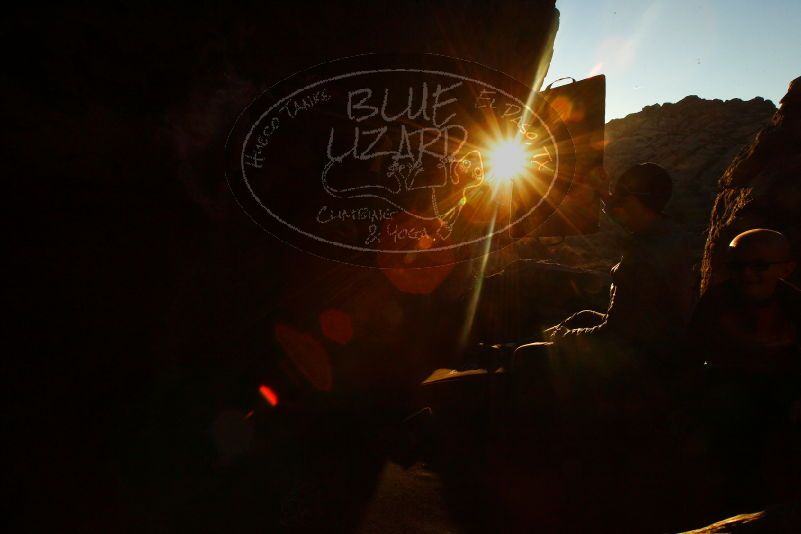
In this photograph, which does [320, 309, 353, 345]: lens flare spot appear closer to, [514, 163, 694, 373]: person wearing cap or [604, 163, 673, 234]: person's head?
[514, 163, 694, 373]: person wearing cap

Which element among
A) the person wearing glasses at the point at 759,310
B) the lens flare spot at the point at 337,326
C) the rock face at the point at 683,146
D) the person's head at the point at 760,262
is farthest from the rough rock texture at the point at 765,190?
the rock face at the point at 683,146

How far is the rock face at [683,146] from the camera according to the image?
104ft

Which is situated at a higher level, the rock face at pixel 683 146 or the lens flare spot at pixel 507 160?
the rock face at pixel 683 146

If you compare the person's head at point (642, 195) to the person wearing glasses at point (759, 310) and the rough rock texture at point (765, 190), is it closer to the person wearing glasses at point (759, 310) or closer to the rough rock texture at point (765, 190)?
the person wearing glasses at point (759, 310)

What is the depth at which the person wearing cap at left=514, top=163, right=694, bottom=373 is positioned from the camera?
106 inches

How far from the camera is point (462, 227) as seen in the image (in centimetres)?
653

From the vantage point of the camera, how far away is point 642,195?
8.96 ft

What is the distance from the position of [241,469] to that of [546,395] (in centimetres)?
282

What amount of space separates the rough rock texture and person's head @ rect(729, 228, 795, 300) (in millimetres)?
2635

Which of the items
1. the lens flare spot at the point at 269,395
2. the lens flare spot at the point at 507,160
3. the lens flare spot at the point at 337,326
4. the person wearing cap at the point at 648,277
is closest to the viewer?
the person wearing cap at the point at 648,277

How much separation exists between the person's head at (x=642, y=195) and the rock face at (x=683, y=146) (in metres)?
25.9

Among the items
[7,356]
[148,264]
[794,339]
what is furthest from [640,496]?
[7,356]

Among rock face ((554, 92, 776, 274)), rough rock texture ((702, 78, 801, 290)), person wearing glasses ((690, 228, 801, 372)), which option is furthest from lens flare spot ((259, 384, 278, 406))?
rock face ((554, 92, 776, 274))

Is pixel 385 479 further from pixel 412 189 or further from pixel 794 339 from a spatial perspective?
pixel 412 189
